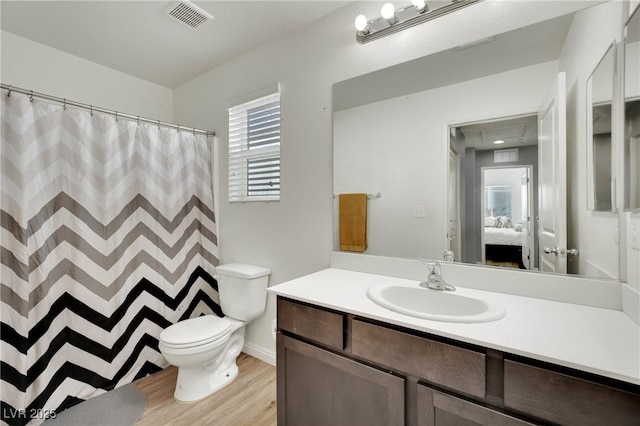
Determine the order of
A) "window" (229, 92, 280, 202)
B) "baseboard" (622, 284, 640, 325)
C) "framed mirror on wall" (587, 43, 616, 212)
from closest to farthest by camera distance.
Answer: "baseboard" (622, 284, 640, 325) → "framed mirror on wall" (587, 43, 616, 212) → "window" (229, 92, 280, 202)

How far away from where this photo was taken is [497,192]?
1294mm

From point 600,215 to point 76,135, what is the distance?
2731 mm

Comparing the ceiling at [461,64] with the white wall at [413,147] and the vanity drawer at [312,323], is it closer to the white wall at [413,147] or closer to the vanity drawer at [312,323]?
the white wall at [413,147]

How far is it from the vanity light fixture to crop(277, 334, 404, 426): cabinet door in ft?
5.35

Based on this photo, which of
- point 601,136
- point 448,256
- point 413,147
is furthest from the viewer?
point 413,147

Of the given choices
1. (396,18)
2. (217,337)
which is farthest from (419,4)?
(217,337)

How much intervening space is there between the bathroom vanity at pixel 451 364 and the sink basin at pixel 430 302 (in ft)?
0.14

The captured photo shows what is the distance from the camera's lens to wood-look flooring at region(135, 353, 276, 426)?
63.2 inches

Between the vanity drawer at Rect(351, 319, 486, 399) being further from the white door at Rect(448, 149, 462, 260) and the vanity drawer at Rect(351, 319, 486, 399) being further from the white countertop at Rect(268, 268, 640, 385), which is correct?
the white door at Rect(448, 149, 462, 260)

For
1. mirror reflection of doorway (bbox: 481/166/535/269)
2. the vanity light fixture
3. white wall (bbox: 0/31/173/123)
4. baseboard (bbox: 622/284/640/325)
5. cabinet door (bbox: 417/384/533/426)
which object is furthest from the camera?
white wall (bbox: 0/31/173/123)

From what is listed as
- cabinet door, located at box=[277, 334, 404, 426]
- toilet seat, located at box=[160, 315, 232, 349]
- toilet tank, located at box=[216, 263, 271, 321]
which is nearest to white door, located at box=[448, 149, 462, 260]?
cabinet door, located at box=[277, 334, 404, 426]

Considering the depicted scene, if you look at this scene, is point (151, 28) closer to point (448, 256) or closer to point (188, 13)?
point (188, 13)

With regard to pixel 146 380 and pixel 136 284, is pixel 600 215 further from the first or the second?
pixel 146 380

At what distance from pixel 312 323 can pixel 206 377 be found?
44.5 inches
